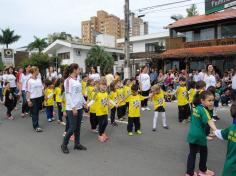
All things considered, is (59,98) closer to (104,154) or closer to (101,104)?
(101,104)

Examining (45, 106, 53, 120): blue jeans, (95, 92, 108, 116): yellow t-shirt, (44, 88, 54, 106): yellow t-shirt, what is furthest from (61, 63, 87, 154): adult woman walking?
(45, 106, 53, 120): blue jeans

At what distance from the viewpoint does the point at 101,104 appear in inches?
288

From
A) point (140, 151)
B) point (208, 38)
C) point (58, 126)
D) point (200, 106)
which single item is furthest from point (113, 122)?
point (208, 38)

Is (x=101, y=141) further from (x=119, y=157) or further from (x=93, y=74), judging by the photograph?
(x=93, y=74)

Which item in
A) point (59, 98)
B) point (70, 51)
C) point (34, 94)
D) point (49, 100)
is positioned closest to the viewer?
point (34, 94)

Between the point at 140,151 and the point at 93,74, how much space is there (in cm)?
649

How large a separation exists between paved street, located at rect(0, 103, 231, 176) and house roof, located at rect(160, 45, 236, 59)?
12303mm

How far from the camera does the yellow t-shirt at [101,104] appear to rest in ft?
24.0

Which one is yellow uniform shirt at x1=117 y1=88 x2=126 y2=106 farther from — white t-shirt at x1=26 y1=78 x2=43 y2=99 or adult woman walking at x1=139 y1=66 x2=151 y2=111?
white t-shirt at x1=26 y1=78 x2=43 y2=99

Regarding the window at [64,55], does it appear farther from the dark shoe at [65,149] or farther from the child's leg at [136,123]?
the dark shoe at [65,149]

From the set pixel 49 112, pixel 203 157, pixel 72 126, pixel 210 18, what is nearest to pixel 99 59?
pixel 210 18

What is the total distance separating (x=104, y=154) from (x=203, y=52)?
16890 mm

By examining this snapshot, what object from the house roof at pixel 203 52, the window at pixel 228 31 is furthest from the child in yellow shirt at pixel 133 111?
the window at pixel 228 31

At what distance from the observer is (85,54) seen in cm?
3853
